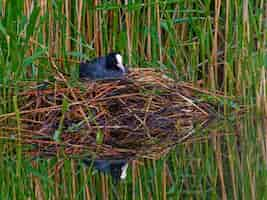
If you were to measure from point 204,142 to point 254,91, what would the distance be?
1077mm

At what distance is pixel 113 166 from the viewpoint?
4777 millimetres

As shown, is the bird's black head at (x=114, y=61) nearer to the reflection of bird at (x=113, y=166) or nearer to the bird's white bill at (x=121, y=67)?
the bird's white bill at (x=121, y=67)

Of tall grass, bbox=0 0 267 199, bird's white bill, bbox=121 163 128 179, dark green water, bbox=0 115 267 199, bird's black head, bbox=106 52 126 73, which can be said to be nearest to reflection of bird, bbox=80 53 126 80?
bird's black head, bbox=106 52 126 73

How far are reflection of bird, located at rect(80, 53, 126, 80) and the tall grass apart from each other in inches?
4.3

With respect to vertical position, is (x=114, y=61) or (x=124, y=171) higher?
(x=114, y=61)

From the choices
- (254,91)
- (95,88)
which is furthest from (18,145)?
(254,91)

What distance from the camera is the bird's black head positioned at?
603 cm

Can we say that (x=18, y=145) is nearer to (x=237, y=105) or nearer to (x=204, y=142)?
(x=204, y=142)

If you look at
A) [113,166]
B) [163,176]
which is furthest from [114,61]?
[163,176]

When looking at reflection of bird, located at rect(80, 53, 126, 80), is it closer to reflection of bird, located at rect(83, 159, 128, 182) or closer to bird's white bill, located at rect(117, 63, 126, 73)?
bird's white bill, located at rect(117, 63, 126, 73)

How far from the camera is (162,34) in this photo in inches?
273

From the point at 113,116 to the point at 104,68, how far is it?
0.45 m

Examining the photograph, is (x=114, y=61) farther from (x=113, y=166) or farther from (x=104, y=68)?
(x=113, y=166)

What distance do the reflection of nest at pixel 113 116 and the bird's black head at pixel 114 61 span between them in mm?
140
